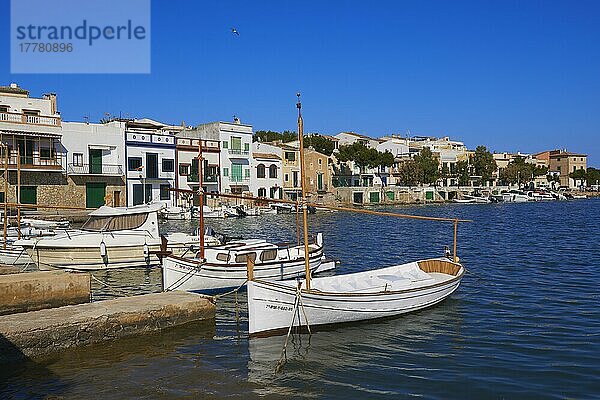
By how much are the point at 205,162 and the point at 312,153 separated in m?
23.1

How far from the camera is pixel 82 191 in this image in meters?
51.5

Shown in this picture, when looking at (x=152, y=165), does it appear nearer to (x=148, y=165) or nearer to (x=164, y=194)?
(x=148, y=165)

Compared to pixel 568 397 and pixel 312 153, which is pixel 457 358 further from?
pixel 312 153

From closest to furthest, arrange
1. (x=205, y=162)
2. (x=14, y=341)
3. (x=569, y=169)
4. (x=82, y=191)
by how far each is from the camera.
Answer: (x=14, y=341), (x=82, y=191), (x=205, y=162), (x=569, y=169)

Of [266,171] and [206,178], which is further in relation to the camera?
[266,171]

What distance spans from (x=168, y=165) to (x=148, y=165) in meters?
2.36

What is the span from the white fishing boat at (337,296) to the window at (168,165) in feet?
143

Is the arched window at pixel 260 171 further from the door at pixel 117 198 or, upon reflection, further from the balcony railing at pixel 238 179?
the door at pixel 117 198

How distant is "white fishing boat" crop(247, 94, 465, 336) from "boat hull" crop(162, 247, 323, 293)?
351 centimetres

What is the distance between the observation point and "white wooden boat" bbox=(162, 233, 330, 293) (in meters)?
16.9

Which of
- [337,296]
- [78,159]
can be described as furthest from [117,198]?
[337,296]

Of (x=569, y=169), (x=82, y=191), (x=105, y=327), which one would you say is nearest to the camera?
(x=105, y=327)

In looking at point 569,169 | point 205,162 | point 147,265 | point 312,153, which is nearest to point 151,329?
point 147,265

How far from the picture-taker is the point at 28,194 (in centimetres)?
4744
